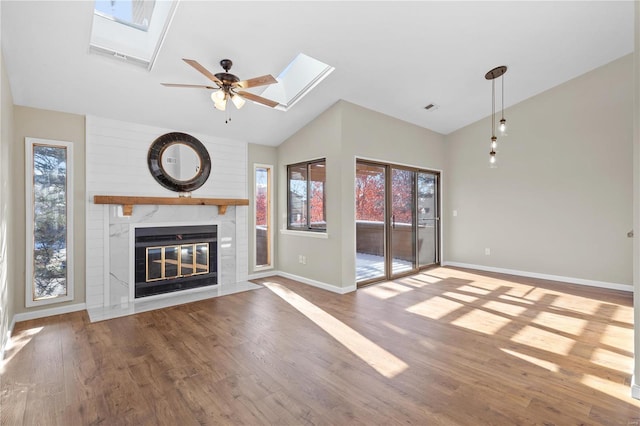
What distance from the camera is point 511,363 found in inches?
95.0

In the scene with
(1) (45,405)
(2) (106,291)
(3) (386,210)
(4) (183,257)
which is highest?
(3) (386,210)

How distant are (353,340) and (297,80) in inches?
135

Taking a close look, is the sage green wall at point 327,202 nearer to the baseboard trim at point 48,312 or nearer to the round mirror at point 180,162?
the round mirror at point 180,162

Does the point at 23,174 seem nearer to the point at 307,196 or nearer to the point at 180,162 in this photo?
the point at 180,162

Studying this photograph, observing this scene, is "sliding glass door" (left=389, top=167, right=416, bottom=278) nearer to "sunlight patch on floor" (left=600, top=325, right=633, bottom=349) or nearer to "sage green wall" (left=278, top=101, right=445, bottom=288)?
"sage green wall" (left=278, top=101, right=445, bottom=288)

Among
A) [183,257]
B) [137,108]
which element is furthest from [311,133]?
[183,257]

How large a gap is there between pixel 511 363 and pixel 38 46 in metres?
4.96

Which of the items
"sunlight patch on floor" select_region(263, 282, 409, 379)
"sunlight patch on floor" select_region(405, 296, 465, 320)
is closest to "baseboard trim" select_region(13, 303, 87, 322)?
"sunlight patch on floor" select_region(263, 282, 409, 379)

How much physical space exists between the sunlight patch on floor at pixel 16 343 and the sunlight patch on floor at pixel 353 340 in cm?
265

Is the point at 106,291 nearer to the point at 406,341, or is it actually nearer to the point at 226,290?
the point at 226,290

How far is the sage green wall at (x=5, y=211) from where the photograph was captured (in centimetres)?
259

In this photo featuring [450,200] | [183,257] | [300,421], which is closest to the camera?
[300,421]

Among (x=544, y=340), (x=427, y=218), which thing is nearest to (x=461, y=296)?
(x=544, y=340)

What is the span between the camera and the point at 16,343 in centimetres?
284
